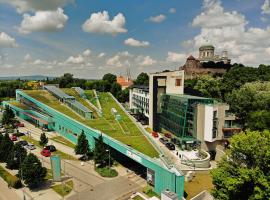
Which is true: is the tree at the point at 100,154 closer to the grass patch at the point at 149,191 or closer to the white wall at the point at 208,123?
the grass patch at the point at 149,191

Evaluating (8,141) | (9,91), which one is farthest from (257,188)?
(9,91)

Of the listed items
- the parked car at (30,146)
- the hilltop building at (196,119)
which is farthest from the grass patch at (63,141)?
the hilltop building at (196,119)

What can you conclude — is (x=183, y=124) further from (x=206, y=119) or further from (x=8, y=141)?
(x=8, y=141)

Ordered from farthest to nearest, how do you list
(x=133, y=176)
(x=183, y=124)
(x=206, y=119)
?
(x=183, y=124) → (x=206, y=119) → (x=133, y=176)

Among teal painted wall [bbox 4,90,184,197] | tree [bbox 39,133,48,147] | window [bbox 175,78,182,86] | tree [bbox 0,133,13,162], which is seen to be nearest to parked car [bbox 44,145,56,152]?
tree [bbox 39,133,48,147]

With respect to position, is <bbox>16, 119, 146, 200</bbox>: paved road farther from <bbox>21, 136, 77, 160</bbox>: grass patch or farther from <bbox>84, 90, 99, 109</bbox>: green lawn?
<bbox>84, 90, 99, 109</bbox>: green lawn
